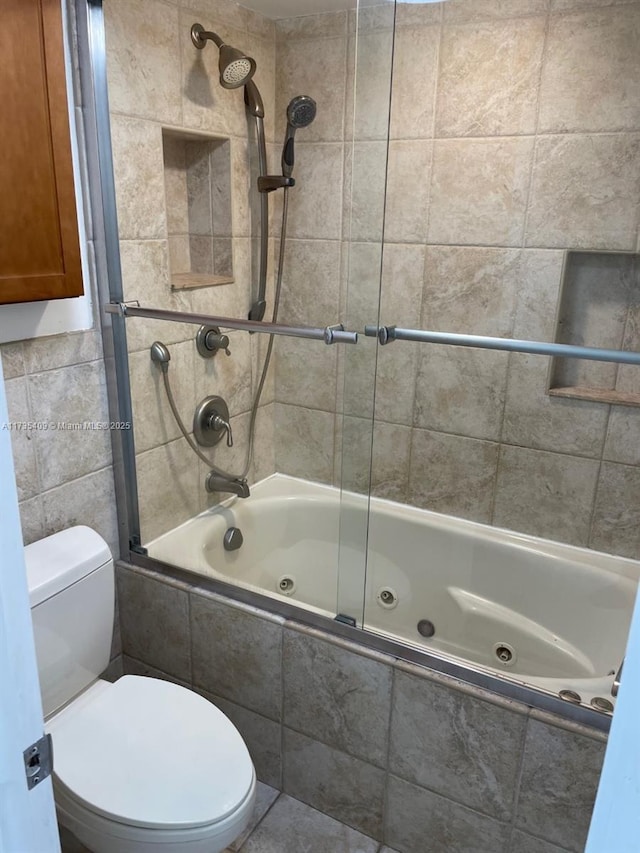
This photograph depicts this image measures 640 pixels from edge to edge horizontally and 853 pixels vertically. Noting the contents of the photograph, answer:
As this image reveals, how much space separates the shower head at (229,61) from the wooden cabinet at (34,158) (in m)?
0.63

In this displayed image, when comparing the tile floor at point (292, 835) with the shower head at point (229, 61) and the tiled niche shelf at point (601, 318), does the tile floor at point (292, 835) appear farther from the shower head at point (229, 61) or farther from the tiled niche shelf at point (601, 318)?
the shower head at point (229, 61)

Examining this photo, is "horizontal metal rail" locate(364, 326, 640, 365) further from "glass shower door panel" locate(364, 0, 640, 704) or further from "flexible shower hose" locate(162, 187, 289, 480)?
"flexible shower hose" locate(162, 187, 289, 480)

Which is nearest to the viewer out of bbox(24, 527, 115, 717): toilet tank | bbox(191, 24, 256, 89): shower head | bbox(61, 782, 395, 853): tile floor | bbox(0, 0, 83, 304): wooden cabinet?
bbox(0, 0, 83, 304): wooden cabinet

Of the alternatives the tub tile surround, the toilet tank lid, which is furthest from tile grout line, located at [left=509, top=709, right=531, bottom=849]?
the toilet tank lid

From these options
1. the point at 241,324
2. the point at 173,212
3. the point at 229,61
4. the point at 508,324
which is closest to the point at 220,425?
the point at 241,324

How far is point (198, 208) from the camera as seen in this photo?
6.63 feet

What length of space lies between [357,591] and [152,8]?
1.61 metres

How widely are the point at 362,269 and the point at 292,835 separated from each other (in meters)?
1.50

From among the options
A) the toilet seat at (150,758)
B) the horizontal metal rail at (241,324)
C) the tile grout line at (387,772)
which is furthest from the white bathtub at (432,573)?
the horizontal metal rail at (241,324)

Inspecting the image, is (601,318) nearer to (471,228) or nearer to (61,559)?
(471,228)

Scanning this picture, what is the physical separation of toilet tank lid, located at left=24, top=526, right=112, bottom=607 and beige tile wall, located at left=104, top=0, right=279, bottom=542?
12.4 inches

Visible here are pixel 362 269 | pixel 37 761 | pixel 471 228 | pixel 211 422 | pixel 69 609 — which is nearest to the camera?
pixel 37 761

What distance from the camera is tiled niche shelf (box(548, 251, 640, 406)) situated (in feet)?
6.16

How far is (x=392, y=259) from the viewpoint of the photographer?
2.14m
